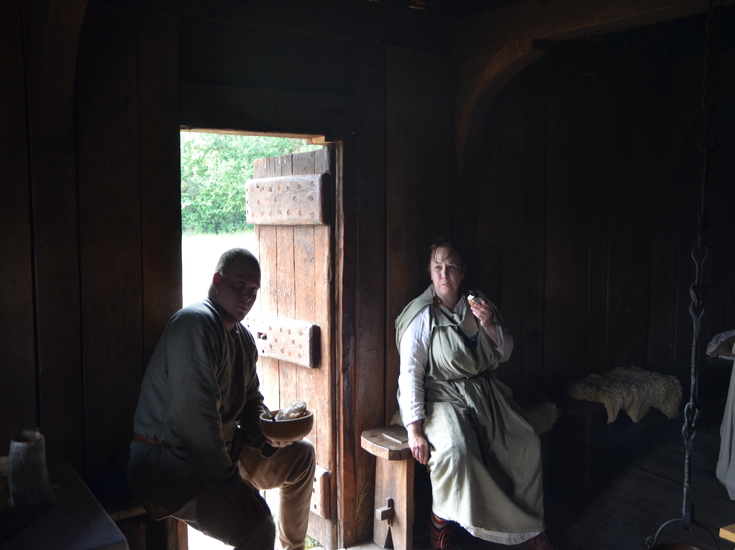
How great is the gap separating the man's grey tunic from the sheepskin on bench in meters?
2.44

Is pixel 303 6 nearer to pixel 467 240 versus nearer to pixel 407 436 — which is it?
pixel 467 240

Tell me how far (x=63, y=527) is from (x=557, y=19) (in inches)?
106

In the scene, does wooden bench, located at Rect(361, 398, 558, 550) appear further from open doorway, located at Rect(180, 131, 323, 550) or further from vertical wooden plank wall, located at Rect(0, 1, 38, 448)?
open doorway, located at Rect(180, 131, 323, 550)

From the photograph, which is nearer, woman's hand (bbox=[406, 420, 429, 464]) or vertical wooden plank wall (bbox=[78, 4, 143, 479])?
vertical wooden plank wall (bbox=[78, 4, 143, 479])

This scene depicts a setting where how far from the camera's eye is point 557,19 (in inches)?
113

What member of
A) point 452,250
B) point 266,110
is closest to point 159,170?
point 266,110

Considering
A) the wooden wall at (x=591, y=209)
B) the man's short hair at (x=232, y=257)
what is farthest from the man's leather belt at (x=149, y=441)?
the wooden wall at (x=591, y=209)

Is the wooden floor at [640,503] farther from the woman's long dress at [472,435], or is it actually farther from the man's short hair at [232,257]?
the man's short hair at [232,257]

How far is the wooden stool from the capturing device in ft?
10.1

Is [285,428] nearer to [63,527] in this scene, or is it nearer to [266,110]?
[63,527]

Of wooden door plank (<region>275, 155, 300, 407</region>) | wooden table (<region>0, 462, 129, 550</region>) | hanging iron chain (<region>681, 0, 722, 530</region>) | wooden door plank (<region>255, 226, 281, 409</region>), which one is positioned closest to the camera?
wooden table (<region>0, 462, 129, 550</region>)

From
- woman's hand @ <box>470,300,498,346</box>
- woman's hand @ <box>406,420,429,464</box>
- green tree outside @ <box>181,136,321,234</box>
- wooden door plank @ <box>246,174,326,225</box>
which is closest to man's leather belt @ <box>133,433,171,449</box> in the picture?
woman's hand @ <box>406,420,429,464</box>

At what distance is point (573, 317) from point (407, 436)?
1548mm

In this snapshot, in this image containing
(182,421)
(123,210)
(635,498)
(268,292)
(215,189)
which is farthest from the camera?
(215,189)
